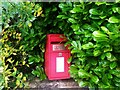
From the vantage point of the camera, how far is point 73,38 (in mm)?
2326

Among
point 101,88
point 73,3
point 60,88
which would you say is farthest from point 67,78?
point 73,3

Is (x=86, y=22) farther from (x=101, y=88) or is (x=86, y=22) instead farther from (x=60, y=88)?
(x=60, y=88)

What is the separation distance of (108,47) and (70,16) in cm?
53

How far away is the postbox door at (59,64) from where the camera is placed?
2398mm

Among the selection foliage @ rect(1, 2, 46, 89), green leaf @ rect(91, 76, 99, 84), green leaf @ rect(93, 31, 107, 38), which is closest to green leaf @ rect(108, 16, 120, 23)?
green leaf @ rect(93, 31, 107, 38)

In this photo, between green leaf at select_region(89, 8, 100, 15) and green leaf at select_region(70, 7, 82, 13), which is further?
green leaf at select_region(70, 7, 82, 13)

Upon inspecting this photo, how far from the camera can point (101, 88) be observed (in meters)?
1.93

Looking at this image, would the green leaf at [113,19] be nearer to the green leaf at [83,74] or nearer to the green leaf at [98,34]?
the green leaf at [98,34]

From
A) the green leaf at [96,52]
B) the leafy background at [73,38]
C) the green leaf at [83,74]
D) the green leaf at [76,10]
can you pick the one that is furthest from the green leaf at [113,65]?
the green leaf at [76,10]

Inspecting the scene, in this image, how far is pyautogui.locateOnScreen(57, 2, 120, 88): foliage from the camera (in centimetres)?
173

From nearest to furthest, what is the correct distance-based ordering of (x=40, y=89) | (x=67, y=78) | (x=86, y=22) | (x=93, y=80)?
(x=93, y=80), (x=86, y=22), (x=40, y=89), (x=67, y=78)

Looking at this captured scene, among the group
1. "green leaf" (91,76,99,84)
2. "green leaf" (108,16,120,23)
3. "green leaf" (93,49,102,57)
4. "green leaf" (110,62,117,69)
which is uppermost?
"green leaf" (108,16,120,23)

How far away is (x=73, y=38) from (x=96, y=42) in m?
0.54

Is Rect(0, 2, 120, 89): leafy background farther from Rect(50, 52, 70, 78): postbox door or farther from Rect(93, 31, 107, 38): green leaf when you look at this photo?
Rect(50, 52, 70, 78): postbox door
